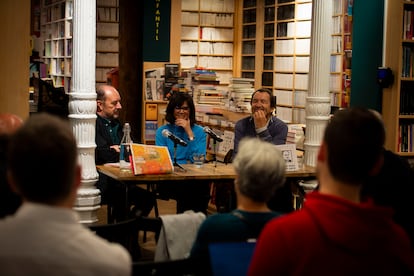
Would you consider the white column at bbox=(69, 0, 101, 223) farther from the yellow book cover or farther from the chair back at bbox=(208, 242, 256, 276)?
the chair back at bbox=(208, 242, 256, 276)

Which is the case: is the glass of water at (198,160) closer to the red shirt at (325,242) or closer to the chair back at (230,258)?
the chair back at (230,258)

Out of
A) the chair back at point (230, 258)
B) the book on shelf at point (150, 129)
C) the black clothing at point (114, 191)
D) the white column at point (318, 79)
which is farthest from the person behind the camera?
the book on shelf at point (150, 129)

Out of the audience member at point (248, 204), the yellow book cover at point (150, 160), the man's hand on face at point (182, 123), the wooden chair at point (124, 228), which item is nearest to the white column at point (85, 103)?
the yellow book cover at point (150, 160)

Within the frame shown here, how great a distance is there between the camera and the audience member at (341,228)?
190cm

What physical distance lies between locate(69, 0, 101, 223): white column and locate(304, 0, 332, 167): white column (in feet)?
5.71

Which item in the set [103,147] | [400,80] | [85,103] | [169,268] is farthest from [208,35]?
[169,268]

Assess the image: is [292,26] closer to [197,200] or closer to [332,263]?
[197,200]

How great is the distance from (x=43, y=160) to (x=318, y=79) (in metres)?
4.18

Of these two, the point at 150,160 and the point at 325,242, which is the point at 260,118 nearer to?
the point at 150,160

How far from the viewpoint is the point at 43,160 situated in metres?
1.63

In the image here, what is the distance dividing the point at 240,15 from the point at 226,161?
6990mm

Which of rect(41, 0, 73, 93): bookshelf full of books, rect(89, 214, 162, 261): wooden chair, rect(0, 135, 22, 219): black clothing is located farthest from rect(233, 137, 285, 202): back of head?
rect(41, 0, 73, 93): bookshelf full of books

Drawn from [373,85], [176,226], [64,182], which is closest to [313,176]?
[373,85]

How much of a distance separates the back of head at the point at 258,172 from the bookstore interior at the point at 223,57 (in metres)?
4.05
